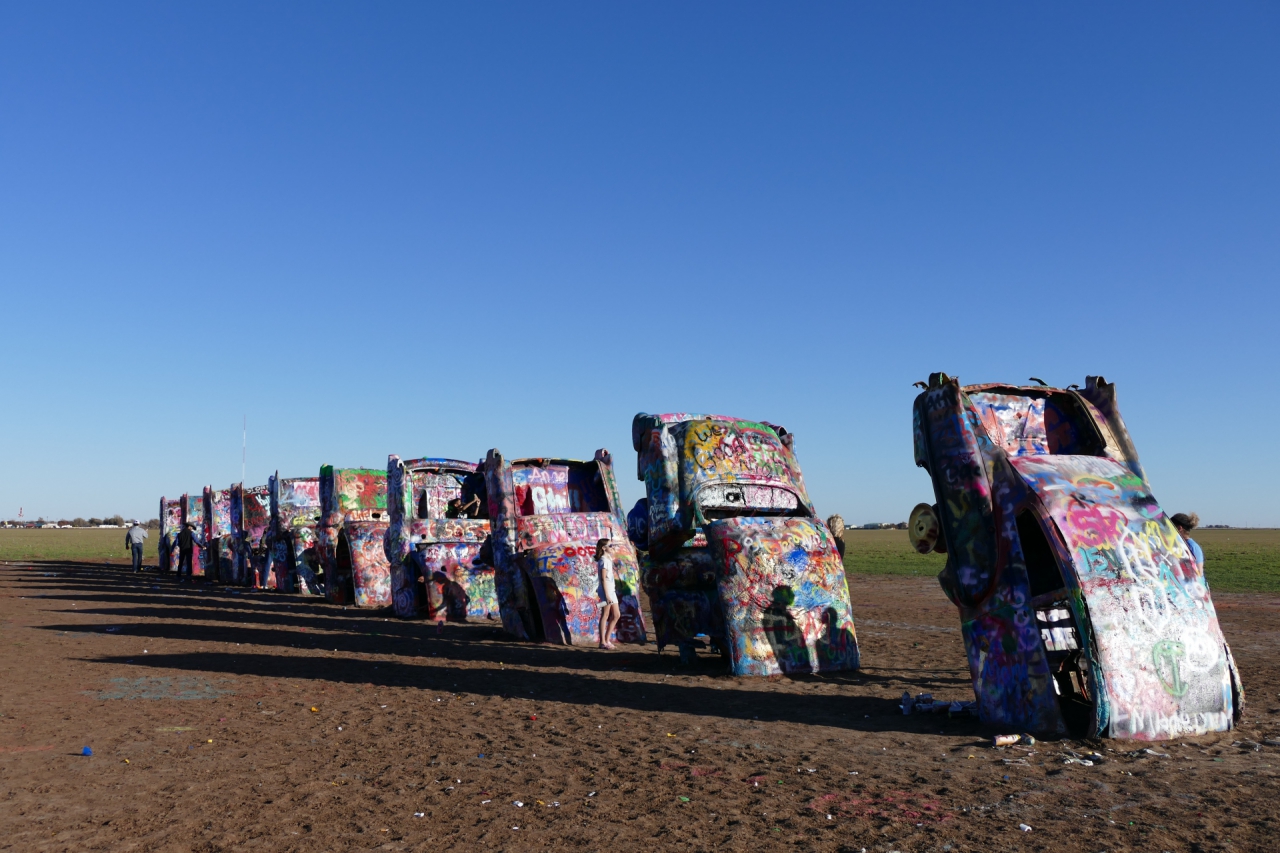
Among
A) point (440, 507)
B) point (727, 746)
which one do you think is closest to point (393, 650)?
point (440, 507)

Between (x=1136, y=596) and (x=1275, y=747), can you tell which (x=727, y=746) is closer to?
(x=1136, y=596)

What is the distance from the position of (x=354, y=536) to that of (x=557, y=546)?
8.60 m

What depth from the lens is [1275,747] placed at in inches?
262

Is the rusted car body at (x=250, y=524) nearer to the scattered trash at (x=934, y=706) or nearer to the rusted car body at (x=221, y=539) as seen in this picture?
the rusted car body at (x=221, y=539)

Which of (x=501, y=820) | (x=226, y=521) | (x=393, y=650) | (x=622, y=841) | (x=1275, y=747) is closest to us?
(x=622, y=841)

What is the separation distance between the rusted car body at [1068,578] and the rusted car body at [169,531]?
35.6m

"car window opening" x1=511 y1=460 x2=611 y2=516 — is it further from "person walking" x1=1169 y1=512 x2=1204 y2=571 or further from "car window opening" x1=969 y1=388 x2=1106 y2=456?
"person walking" x1=1169 y1=512 x2=1204 y2=571

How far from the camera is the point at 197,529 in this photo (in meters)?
35.1

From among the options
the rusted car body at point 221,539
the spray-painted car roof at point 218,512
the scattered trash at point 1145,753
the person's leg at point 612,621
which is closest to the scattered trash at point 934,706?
the scattered trash at point 1145,753

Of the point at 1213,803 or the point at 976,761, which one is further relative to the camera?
the point at 976,761

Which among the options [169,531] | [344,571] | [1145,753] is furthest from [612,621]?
[169,531]

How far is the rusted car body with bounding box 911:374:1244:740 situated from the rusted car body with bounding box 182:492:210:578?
30.5 meters

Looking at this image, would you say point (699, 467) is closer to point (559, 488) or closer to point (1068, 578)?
point (559, 488)

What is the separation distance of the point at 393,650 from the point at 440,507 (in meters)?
6.01
